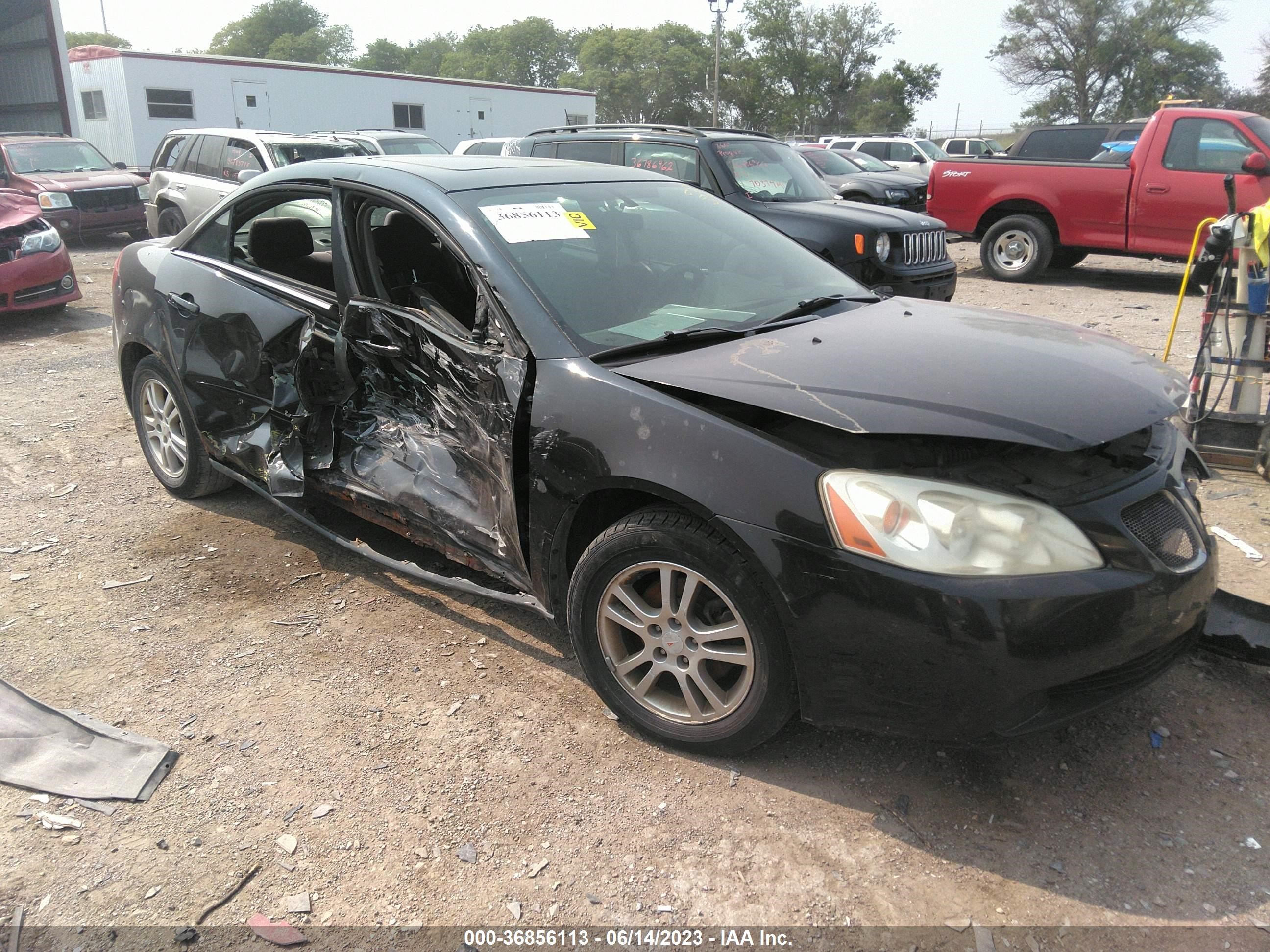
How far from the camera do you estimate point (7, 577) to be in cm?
413

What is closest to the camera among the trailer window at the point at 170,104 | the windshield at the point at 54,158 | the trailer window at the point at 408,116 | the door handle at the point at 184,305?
the door handle at the point at 184,305

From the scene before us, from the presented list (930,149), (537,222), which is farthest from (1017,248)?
(930,149)

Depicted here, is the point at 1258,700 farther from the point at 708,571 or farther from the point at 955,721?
the point at 708,571

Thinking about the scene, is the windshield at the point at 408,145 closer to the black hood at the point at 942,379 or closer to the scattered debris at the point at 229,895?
the black hood at the point at 942,379

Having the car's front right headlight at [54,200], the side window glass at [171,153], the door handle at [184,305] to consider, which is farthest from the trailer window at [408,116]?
the door handle at [184,305]

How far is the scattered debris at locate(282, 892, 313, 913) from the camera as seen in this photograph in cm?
230

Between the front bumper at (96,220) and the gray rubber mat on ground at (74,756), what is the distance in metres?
13.9

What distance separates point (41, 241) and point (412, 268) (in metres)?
7.85

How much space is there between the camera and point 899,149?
2502cm

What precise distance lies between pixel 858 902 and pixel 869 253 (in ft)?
21.3

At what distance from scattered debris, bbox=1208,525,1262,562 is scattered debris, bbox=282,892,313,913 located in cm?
379

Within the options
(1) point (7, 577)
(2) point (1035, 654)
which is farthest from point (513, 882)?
(1) point (7, 577)

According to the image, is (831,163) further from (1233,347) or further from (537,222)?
(537,222)

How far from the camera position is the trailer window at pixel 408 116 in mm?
27016
